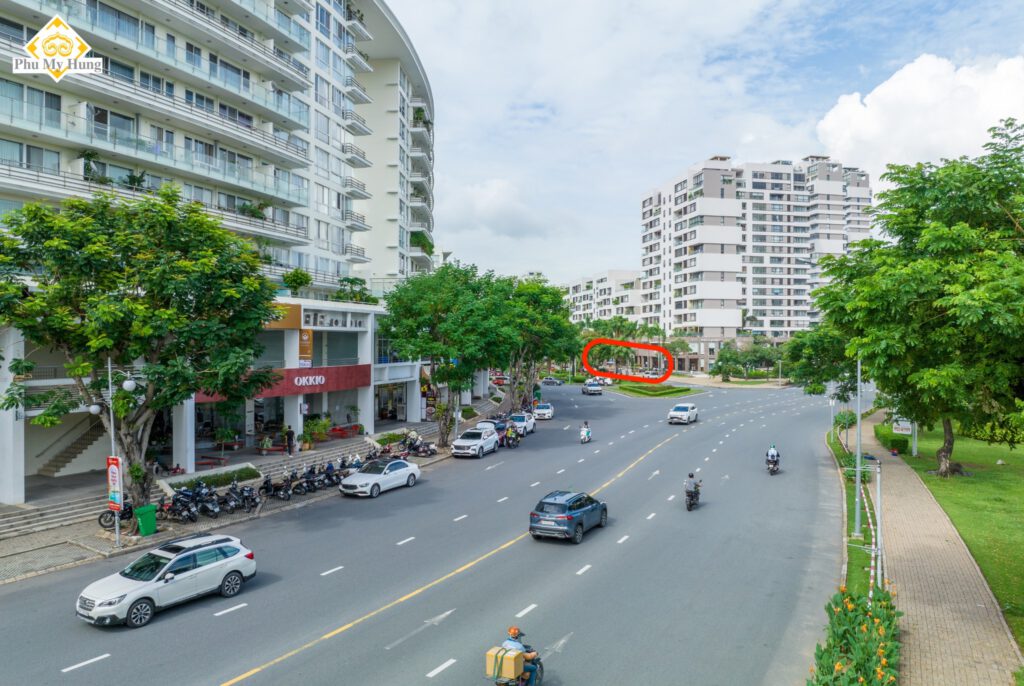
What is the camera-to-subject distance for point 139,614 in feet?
45.7

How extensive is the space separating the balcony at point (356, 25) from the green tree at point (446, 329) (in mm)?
23312

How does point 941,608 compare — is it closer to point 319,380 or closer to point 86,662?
point 86,662

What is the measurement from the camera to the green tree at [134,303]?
1956 cm

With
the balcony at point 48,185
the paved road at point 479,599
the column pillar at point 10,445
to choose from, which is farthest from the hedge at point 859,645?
the column pillar at point 10,445

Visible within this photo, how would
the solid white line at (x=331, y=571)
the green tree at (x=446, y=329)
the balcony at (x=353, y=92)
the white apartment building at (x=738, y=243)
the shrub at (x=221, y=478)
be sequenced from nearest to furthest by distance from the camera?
the solid white line at (x=331, y=571) → the shrub at (x=221, y=478) → the green tree at (x=446, y=329) → the balcony at (x=353, y=92) → the white apartment building at (x=738, y=243)

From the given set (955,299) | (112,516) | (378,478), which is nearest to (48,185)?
(112,516)

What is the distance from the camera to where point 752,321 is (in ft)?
417

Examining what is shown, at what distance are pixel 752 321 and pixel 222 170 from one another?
113 meters

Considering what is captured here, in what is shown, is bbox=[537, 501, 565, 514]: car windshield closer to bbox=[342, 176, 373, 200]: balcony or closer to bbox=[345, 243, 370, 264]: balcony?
bbox=[345, 243, 370, 264]: balcony

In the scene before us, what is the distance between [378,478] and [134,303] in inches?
491

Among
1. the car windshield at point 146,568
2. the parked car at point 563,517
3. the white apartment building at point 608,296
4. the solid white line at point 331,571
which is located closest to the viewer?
the car windshield at point 146,568

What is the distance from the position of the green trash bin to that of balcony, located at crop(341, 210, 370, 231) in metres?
32.6

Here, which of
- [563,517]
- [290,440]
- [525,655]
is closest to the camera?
[525,655]

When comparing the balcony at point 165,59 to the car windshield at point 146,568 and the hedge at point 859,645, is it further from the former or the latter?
the hedge at point 859,645
